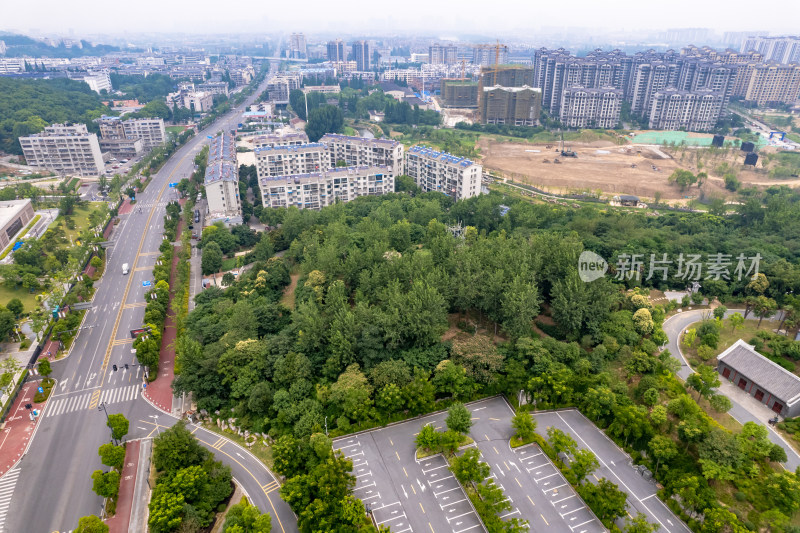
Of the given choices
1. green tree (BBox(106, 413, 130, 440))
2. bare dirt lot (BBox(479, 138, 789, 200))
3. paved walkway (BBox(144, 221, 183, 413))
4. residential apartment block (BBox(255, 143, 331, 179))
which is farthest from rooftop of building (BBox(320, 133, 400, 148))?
green tree (BBox(106, 413, 130, 440))

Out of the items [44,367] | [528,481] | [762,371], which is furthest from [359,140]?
[528,481]

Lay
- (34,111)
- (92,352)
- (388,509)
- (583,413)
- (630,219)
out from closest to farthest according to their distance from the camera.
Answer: (388,509) < (583,413) < (92,352) < (630,219) < (34,111)

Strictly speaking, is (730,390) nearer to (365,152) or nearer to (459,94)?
(365,152)

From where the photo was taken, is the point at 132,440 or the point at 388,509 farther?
the point at 132,440

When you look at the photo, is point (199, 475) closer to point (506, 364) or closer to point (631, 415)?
point (506, 364)

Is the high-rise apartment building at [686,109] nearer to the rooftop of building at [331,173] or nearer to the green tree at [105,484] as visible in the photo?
the rooftop of building at [331,173]

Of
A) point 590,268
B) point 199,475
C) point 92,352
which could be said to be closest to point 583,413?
point 590,268
